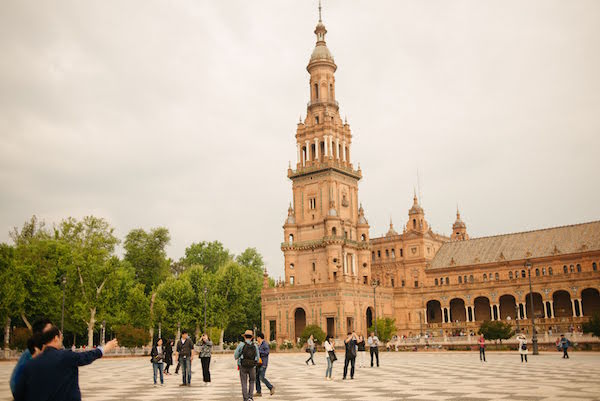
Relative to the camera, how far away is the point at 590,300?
221 feet

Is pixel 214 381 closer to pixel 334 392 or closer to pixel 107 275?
pixel 334 392

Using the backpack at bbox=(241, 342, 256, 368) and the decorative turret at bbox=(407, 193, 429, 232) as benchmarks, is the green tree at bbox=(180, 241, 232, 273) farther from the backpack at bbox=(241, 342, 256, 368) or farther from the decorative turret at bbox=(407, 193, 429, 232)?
the backpack at bbox=(241, 342, 256, 368)

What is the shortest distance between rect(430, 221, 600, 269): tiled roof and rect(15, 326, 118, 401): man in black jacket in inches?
2856

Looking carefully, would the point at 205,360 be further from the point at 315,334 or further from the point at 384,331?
the point at 384,331

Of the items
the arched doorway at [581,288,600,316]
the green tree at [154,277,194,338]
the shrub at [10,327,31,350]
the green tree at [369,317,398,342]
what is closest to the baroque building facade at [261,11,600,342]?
the arched doorway at [581,288,600,316]

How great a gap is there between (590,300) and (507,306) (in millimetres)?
10215

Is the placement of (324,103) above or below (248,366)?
above

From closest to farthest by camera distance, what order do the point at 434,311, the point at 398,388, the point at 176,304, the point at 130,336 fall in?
the point at 398,388, the point at 130,336, the point at 176,304, the point at 434,311

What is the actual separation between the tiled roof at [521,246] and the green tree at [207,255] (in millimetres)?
34817

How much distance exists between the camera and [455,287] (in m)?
76.1

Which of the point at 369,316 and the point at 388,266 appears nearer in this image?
the point at 369,316

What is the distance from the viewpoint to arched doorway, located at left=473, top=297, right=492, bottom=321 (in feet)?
247

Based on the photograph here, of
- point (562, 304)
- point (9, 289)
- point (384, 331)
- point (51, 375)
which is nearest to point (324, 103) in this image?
point (384, 331)

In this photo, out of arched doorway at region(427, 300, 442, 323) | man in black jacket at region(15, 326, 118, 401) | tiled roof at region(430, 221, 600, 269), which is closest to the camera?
man in black jacket at region(15, 326, 118, 401)
